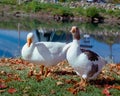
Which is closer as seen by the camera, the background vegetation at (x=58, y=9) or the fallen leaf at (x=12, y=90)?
the fallen leaf at (x=12, y=90)

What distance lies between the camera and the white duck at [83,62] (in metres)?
7.05

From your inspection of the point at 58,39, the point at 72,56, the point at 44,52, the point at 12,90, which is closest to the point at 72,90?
the point at 72,56

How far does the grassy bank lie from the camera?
21.9 feet

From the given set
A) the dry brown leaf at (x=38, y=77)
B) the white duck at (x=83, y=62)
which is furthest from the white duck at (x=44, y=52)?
the white duck at (x=83, y=62)

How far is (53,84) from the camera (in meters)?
7.09

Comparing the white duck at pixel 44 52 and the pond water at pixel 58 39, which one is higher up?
the white duck at pixel 44 52

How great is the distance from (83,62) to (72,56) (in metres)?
0.21

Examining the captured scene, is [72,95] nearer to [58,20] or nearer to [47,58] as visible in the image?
[47,58]

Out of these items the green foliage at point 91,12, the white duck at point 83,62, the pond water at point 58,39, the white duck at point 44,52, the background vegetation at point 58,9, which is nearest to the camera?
the white duck at point 83,62

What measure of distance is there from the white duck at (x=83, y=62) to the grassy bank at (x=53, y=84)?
178 millimetres

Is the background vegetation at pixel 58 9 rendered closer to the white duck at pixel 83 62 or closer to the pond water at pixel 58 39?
the pond water at pixel 58 39

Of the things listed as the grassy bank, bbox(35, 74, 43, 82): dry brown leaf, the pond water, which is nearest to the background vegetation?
the pond water

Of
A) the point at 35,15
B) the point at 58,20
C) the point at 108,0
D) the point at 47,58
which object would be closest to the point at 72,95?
the point at 47,58

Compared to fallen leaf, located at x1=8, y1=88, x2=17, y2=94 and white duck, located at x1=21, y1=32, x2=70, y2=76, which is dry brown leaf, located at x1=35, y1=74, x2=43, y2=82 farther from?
fallen leaf, located at x1=8, y1=88, x2=17, y2=94
